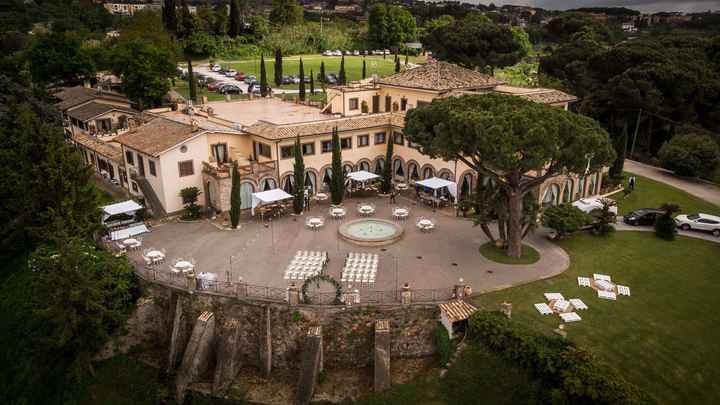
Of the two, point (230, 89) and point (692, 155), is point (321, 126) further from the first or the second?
point (230, 89)

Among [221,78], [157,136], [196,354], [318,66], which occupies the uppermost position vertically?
[318,66]

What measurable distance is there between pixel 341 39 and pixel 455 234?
276 ft

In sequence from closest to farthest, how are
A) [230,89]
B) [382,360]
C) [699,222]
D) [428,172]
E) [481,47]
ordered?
[382,360] < [699,222] < [428,172] < [481,47] < [230,89]

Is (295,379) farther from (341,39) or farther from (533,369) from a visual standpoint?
(341,39)

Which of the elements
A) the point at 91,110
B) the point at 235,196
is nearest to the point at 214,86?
the point at 91,110

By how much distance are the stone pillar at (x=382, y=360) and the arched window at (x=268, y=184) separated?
17.6 m

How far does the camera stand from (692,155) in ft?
140

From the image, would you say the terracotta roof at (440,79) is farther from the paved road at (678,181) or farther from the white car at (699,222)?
the white car at (699,222)

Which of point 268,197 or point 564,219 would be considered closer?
point 564,219

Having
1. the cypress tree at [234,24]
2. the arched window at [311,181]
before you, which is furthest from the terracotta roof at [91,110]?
the cypress tree at [234,24]

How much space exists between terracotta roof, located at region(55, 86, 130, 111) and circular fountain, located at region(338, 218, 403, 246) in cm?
3396

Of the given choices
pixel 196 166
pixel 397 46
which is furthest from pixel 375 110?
pixel 397 46

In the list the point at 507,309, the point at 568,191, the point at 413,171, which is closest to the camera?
the point at 507,309

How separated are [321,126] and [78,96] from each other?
31996mm
